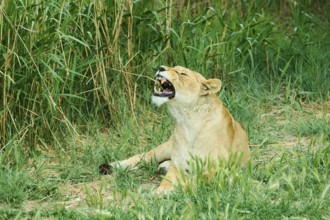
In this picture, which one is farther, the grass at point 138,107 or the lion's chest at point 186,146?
the lion's chest at point 186,146

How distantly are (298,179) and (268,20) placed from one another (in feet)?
12.8

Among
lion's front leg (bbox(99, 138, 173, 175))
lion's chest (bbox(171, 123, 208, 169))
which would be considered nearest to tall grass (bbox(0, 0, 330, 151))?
lion's front leg (bbox(99, 138, 173, 175))

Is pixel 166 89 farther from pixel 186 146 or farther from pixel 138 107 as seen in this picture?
pixel 138 107

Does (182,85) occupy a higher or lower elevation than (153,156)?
higher

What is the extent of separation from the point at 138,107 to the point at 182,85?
4.88 ft

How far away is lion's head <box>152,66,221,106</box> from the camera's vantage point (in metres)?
6.36

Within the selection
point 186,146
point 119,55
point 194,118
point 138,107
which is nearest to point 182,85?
point 194,118

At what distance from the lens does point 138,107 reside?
25.7ft

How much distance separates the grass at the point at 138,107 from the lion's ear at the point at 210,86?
1.73 ft

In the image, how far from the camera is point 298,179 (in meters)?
5.84

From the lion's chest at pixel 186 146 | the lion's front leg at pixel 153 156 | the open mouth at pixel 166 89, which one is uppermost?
the open mouth at pixel 166 89

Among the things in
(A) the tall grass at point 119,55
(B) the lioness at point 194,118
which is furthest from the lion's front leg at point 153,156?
(A) the tall grass at point 119,55

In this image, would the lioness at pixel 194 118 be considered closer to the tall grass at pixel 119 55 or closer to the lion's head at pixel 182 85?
the lion's head at pixel 182 85

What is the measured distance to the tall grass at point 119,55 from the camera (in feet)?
22.4
